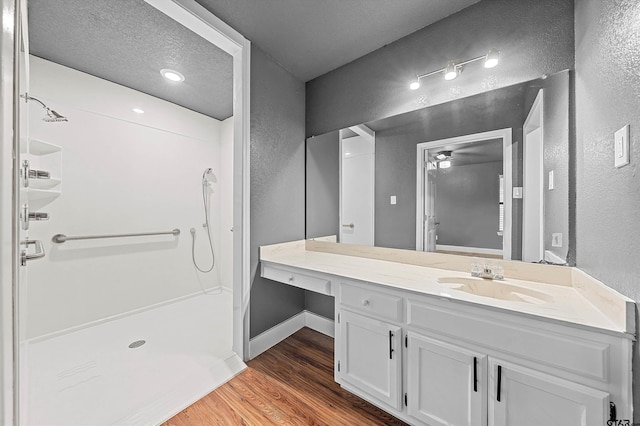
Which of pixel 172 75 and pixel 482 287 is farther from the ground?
pixel 172 75

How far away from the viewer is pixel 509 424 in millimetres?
1021

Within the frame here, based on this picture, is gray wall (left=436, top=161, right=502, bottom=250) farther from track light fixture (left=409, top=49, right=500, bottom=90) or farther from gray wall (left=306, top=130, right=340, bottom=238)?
gray wall (left=306, top=130, right=340, bottom=238)

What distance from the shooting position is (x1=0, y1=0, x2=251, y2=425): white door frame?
618 millimetres

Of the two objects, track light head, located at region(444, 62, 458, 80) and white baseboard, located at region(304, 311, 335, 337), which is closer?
track light head, located at region(444, 62, 458, 80)

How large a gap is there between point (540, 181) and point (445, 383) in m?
1.23

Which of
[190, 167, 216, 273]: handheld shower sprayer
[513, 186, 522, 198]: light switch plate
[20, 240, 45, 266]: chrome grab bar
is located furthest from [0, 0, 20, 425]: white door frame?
[190, 167, 216, 273]: handheld shower sprayer

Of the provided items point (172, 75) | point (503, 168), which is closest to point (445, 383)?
point (503, 168)

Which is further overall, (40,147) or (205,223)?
(205,223)

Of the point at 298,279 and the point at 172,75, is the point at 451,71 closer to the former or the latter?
the point at 298,279

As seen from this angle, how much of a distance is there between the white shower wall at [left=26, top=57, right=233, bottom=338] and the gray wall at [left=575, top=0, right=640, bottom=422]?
3.15 meters

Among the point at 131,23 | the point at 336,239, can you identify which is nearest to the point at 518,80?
the point at 336,239

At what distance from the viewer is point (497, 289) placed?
1358mm

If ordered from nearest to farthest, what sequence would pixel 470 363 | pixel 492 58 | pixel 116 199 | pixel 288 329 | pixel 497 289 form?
pixel 470 363
pixel 497 289
pixel 492 58
pixel 288 329
pixel 116 199

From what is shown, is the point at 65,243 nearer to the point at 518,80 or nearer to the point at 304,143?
the point at 304,143
